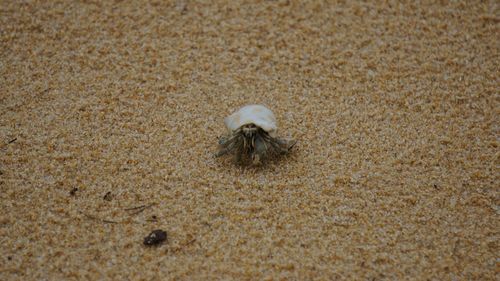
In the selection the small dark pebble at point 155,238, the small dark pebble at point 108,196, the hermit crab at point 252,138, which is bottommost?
the small dark pebble at point 155,238

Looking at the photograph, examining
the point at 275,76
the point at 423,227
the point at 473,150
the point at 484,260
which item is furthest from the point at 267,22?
the point at 484,260

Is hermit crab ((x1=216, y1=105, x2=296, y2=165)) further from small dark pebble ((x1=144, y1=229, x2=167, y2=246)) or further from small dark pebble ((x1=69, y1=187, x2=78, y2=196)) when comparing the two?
small dark pebble ((x1=69, y1=187, x2=78, y2=196))

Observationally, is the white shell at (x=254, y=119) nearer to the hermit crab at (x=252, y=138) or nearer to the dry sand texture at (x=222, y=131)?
the hermit crab at (x=252, y=138)

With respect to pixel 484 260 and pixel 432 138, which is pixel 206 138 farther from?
pixel 484 260

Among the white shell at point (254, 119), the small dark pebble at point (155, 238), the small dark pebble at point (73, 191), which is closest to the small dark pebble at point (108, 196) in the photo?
the small dark pebble at point (73, 191)

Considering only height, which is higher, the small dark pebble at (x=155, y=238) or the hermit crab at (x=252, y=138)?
the hermit crab at (x=252, y=138)

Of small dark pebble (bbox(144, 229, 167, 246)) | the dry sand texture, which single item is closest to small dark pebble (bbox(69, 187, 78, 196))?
the dry sand texture

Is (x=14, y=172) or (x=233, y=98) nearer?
(x=14, y=172)
